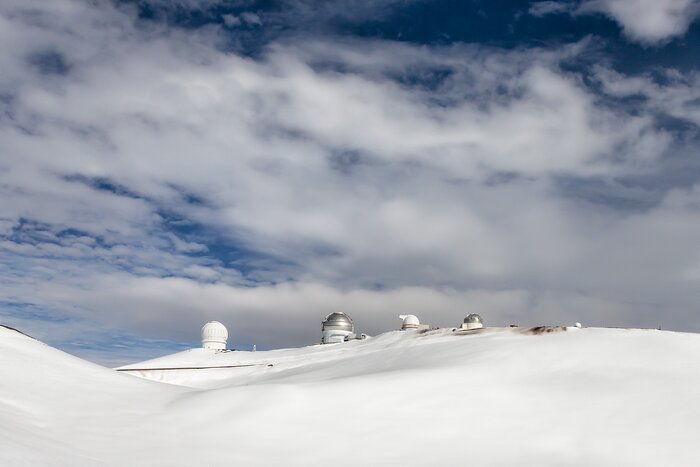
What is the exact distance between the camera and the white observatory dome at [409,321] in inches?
1762

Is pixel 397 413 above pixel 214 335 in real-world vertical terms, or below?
below

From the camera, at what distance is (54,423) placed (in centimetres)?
969

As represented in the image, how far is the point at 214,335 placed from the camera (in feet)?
159

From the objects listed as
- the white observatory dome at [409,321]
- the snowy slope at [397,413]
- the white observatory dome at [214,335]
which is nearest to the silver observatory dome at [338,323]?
the white observatory dome at [409,321]

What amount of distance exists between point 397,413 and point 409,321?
111 ft

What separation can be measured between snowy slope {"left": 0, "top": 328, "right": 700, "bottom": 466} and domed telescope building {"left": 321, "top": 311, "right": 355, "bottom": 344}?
3034 centimetres

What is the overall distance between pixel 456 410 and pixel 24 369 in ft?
32.8

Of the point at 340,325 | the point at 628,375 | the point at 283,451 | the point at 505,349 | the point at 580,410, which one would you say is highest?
the point at 340,325

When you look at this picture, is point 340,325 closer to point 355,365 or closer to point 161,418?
point 355,365

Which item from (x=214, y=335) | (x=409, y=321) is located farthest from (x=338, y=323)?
(x=214, y=335)

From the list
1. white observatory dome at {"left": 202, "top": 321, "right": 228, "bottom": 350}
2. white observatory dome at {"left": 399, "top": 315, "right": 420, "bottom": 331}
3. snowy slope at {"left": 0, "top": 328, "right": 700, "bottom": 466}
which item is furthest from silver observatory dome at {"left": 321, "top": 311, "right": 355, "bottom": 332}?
snowy slope at {"left": 0, "top": 328, "right": 700, "bottom": 466}

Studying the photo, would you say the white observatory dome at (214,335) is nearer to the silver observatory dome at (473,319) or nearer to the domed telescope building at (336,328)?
the domed telescope building at (336,328)

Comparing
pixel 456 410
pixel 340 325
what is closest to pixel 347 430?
pixel 456 410

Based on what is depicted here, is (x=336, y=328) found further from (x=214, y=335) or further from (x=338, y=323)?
(x=214, y=335)
